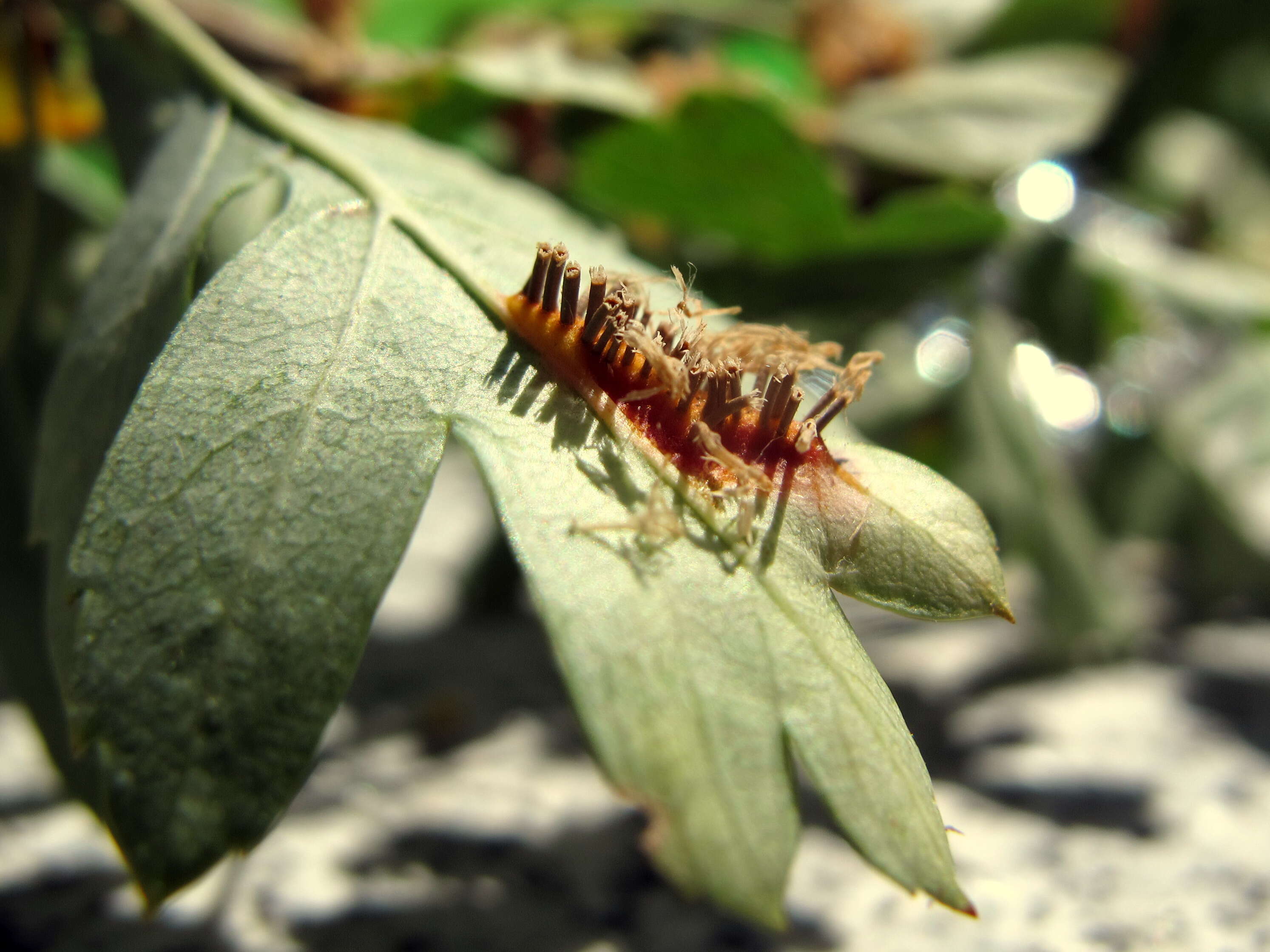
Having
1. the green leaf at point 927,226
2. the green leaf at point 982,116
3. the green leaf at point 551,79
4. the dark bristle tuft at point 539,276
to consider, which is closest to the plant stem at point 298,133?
the dark bristle tuft at point 539,276

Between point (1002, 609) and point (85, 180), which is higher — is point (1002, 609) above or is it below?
below

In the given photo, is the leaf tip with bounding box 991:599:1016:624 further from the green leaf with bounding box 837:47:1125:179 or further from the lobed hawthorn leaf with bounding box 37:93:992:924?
the green leaf with bounding box 837:47:1125:179

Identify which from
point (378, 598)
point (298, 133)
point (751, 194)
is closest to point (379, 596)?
point (378, 598)

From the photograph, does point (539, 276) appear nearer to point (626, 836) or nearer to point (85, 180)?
point (626, 836)

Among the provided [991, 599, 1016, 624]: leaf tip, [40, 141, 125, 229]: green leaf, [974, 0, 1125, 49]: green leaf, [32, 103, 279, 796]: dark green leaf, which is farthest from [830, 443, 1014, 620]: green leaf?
[974, 0, 1125, 49]: green leaf

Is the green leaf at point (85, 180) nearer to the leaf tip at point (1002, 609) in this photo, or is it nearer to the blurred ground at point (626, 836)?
the blurred ground at point (626, 836)

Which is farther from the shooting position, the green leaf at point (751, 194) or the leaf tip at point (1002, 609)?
the green leaf at point (751, 194)

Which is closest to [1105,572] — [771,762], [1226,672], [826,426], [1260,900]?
[1226,672]

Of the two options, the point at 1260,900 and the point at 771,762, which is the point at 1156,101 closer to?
the point at 1260,900
